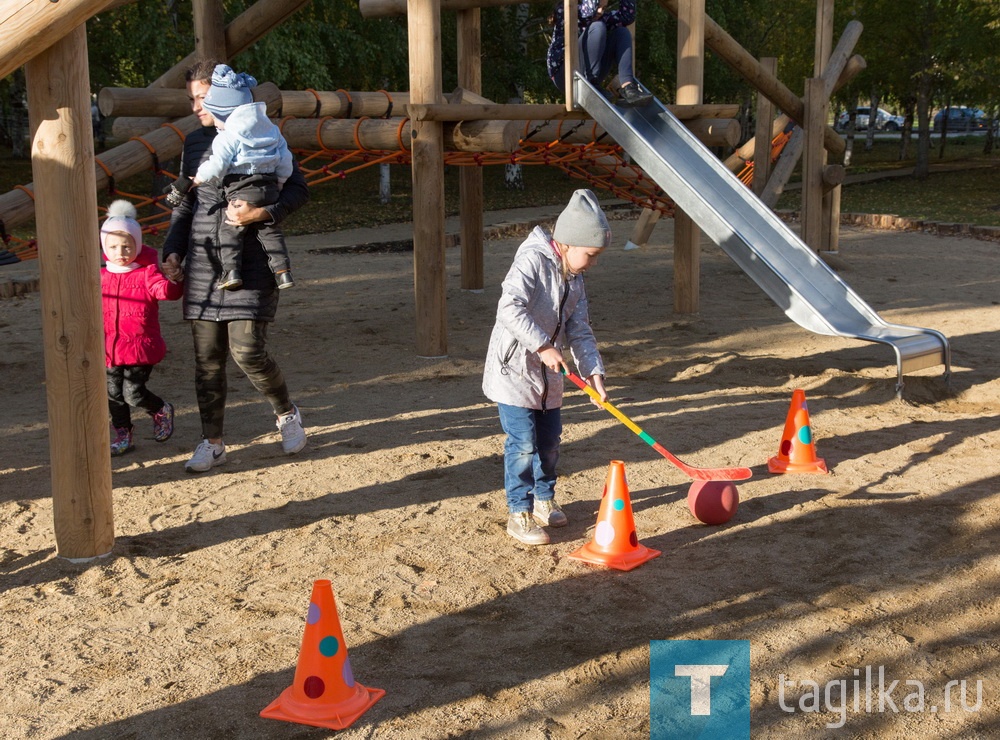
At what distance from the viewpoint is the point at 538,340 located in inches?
163

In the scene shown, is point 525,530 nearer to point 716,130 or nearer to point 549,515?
point 549,515

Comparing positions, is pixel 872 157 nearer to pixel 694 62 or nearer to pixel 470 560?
pixel 694 62

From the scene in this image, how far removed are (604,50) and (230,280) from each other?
4.73 metres

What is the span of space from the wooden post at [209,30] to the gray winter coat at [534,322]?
5.00 m

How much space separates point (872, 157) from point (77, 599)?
116 feet

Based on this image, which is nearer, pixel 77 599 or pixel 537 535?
pixel 77 599

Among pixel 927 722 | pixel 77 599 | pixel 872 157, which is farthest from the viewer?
pixel 872 157

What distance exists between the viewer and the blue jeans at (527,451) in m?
4.37

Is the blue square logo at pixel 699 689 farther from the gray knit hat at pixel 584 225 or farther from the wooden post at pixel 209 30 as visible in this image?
the wooden post at pixel 209 30

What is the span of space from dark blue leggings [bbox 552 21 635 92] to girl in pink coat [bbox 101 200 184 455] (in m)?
4.17

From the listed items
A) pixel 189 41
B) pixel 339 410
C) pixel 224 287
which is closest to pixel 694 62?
pixel 339 410

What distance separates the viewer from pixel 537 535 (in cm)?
436

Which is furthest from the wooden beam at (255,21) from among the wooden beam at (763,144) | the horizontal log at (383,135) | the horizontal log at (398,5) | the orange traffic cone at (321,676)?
the orange traffic cone at (321,676)

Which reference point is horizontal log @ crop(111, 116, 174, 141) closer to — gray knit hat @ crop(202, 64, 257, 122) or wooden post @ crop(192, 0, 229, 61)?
wooden post @ crop(192, 0, 229, 61)
